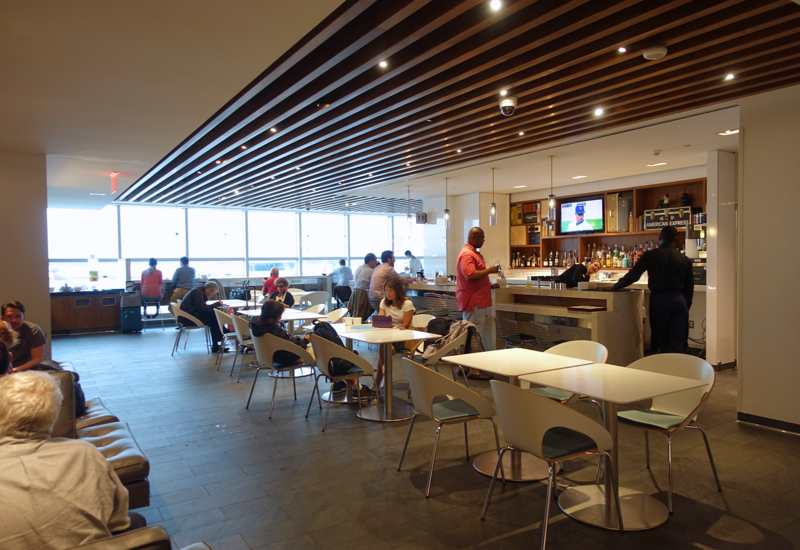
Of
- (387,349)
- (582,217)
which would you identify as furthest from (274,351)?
(582,217)

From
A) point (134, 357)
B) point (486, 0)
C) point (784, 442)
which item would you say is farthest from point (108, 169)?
point (784, 442)

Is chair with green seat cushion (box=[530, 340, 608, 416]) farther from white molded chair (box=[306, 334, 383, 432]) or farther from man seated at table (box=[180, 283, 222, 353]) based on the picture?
man seated at table (box=[180, 283, 222, 353])

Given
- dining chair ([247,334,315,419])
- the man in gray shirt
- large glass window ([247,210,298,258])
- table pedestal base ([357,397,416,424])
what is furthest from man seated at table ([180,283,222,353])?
large glass window ([247,210,298,258])

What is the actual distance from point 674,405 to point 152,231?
1372 centimetres

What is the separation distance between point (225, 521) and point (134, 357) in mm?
6277

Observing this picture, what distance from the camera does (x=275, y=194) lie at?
1141 centimetres

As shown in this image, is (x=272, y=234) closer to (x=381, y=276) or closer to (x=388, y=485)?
(x=381, y=276)

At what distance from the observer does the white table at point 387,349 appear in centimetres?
457

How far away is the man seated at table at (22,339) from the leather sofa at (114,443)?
4.35 ft

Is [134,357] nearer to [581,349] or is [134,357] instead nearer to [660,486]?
[581,349]

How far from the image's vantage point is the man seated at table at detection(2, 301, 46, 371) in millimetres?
4188

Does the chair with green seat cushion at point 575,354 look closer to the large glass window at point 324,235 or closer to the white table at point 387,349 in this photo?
the white table at point 387,349

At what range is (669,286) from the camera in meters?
5.84

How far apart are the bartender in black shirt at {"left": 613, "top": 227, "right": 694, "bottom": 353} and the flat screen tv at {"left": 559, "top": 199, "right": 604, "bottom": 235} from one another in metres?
3.73
